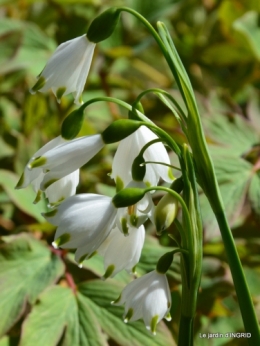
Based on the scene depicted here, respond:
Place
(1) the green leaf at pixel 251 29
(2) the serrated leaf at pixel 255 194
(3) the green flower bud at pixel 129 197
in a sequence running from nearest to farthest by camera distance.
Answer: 1. (3) the green flower bud at pixel 129 197
2. (2) the serrated leaf at pixel 255 194
3. (1) the green leaf at pixel 251 29

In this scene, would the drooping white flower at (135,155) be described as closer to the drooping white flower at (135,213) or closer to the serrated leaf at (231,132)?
the drooping white flower at (135,213)

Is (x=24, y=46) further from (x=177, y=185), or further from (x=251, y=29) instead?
(x=177, y=185)

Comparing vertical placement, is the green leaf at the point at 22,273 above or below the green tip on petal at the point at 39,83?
below

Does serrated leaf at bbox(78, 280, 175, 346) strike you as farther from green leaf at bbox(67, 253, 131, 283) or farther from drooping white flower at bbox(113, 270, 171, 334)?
drooping white flower at bbox(113, 270, 171, 334)

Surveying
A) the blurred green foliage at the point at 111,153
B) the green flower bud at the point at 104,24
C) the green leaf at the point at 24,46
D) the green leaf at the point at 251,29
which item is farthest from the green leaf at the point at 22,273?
the green leaf at the point at 251,29

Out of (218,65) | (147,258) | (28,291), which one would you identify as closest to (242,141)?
(147,258)

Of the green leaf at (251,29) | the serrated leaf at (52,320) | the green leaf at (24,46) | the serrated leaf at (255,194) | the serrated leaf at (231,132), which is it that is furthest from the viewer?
the green leaf at (251,29)

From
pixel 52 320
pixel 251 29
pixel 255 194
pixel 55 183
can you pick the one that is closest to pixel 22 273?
pixel 52 320
